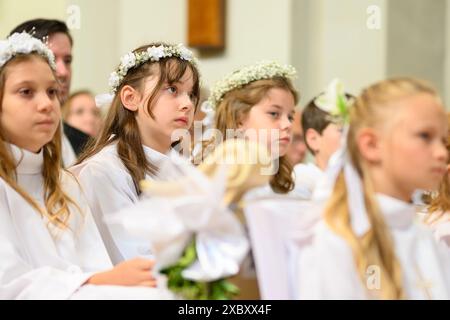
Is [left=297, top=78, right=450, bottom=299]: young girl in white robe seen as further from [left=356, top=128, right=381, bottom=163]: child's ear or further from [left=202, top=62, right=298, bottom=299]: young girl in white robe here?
[left=202, top=62, right=298, bottom=299]: young girl in white robe

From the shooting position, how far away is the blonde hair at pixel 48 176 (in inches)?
124

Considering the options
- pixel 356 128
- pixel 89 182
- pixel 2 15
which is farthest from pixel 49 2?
pixel 356 128

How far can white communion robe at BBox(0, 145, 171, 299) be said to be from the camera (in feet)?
9.32

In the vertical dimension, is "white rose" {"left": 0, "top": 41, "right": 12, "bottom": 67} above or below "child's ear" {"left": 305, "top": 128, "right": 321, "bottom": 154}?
above

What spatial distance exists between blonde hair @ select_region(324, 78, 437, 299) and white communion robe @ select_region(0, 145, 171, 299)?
0.54m

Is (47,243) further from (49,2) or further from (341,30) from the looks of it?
(49,2)

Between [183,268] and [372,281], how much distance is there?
48cm

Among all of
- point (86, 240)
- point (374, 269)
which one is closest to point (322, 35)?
point (86, 240)

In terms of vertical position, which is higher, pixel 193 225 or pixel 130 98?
pixel 130 98

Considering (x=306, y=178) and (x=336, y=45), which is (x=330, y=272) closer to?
(x=306, y=178)

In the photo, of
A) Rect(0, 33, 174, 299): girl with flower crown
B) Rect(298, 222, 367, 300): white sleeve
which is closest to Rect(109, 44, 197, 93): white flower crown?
Rect(0, 33, 174, 299): girl with flower crown

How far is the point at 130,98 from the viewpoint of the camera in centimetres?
410

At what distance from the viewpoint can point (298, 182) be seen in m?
4.69

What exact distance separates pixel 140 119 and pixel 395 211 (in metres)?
1.84
